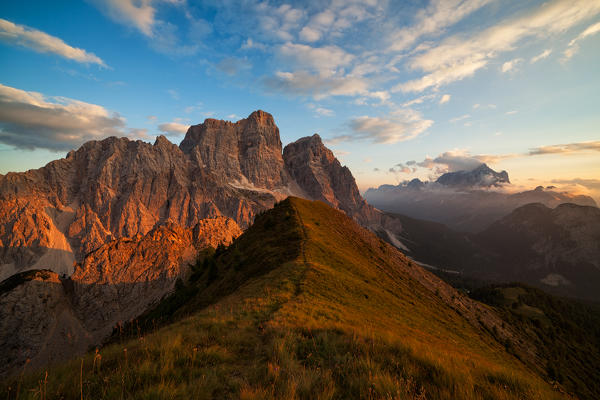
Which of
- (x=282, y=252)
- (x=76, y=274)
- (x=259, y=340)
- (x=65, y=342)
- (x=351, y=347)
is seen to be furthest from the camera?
(x=76, y=274)

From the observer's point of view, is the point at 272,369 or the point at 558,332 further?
the point at 558,332

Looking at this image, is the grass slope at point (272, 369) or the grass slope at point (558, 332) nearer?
the grass slope at point (272, 369)

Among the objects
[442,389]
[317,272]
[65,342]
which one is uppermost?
[442,389]

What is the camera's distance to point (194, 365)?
5.41 meters

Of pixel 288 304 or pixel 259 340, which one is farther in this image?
pixel 288 304

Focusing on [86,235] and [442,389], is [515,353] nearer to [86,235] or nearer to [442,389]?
[442,389]

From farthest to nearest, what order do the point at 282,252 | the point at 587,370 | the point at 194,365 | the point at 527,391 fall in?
the point at 587,370 → the point at 282,252 → the point at 194,365 → the point at 527,391

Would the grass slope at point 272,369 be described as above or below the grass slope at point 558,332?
above

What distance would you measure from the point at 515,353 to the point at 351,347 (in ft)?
172

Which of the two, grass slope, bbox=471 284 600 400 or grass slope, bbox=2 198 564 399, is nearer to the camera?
grass slope, bbox=2 198 564 399

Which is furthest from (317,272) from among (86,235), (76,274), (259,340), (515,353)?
(86,235)

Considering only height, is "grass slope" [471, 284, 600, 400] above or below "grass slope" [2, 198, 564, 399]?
below

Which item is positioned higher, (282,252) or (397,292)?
(282,252)

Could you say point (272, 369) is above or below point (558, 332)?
above
